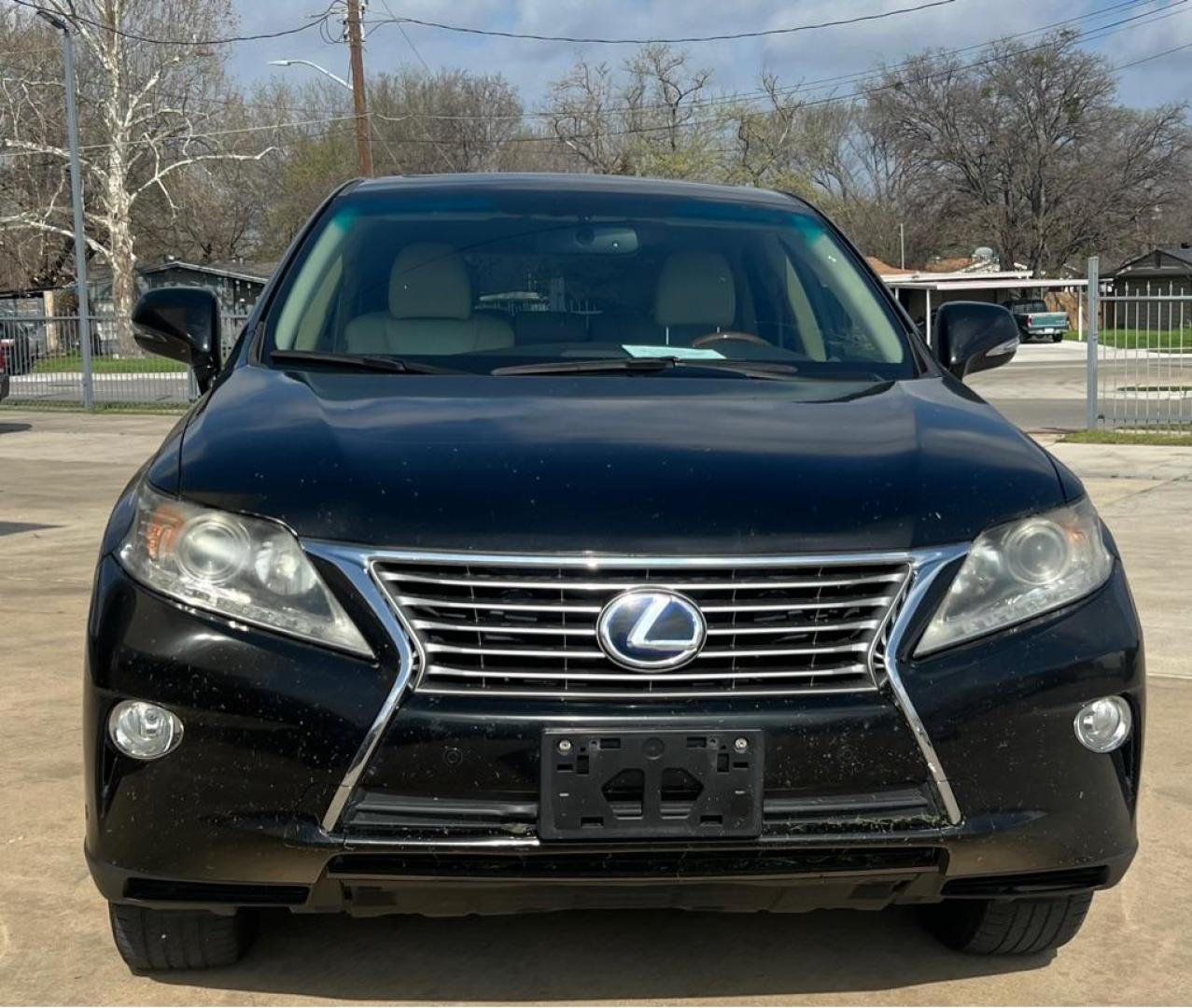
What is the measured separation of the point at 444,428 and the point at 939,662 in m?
0.99

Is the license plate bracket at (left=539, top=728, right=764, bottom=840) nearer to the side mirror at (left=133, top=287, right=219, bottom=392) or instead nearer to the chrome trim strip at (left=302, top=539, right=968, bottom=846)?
the chrome trim strip at (left=302, top=539, right=968, bottom=846)

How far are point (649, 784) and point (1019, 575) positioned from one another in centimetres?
76

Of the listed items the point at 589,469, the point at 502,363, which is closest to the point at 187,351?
the point at 502,363

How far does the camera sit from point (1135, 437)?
52.5 ft

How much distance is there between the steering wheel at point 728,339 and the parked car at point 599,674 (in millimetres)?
1000

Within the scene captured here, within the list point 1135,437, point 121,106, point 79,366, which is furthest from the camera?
point 121,106

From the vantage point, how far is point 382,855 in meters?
2.61

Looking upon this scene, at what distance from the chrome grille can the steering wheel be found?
4.66ft

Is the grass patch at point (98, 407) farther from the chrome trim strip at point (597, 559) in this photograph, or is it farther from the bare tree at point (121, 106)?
the chrome trim strip at point (597, 559)

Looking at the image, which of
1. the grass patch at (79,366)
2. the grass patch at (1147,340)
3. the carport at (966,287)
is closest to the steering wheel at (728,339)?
the grass patch at (1147,340)

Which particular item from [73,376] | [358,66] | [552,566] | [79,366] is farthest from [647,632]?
[358,66]

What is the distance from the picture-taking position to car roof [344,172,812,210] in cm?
447

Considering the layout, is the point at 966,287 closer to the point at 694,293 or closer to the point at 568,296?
the point at 694,293

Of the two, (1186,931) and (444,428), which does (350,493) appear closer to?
(444,428)
